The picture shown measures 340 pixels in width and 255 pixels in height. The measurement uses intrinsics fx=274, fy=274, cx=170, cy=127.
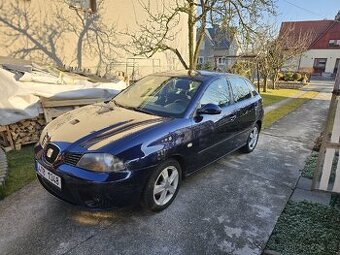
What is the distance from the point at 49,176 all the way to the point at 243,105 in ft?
10.5

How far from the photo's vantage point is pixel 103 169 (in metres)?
2.68

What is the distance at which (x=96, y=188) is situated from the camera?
104 inches

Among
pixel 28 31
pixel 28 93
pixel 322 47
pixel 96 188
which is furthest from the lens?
pixel 322 47

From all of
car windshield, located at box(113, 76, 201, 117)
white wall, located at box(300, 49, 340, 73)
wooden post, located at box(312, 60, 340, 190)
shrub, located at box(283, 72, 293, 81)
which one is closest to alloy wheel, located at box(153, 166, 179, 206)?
car windshield, located at box(113, 76, 201, 117)

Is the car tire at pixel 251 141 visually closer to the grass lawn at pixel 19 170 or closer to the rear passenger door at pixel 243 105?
the rear passenger door at pixel 243 105

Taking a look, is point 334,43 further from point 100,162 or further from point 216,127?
point 100,162

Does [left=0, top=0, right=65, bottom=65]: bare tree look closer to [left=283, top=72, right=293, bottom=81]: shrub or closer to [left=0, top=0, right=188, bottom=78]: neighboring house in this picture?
[left=0, top=0, right=188, bottom=78]: neighboring house

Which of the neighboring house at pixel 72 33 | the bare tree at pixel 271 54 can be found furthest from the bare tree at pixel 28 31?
the bare tree at pixel 271 54

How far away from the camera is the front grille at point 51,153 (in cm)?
286

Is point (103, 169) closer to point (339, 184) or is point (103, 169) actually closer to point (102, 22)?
point (339, 184)

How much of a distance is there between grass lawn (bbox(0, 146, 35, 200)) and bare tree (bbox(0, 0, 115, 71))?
4.42m

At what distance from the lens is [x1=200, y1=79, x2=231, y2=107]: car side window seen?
382cm

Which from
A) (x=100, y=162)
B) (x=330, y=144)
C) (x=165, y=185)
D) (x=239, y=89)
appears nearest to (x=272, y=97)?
(x=239, y=89)

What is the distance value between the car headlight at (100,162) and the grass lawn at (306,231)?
1794 millimetres
